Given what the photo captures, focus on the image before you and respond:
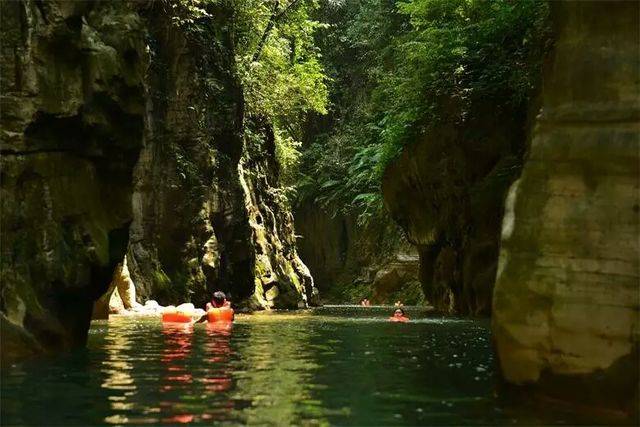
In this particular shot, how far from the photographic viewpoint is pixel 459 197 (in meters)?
25.9

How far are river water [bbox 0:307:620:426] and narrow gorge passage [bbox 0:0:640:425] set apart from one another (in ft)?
0.17

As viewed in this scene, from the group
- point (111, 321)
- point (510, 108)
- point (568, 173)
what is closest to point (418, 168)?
point (510, 108)

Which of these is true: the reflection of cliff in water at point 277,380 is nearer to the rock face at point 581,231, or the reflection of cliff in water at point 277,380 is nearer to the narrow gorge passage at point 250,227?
the narrow gorge passage at point 250,227

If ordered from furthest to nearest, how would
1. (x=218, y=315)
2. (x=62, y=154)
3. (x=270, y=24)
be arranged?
1. (x=270, y=24)
2. (x=218, y=315)
3. (x=62, y=154)

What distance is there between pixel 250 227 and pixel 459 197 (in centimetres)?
A: 965

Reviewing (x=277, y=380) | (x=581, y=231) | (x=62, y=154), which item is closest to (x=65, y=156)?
(x=62, y=154)

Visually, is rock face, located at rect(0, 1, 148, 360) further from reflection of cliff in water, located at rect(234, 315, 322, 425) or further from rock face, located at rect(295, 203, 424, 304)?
rock face, located at rect(295, 203, 424, 304)

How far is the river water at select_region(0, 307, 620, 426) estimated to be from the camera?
652cm

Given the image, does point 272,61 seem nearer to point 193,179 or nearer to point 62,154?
point 193,179

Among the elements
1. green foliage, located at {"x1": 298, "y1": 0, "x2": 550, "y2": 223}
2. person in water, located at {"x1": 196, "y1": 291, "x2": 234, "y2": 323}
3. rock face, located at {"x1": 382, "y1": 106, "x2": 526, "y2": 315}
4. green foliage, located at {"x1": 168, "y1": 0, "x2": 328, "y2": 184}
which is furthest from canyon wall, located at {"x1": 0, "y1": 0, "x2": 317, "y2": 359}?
green foliage, located at {"x1": 168, "y1": 0, "x2": 328, "y2": 184}

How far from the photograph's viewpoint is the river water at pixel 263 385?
Answer: 652 cm

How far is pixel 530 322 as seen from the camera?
24.2ft

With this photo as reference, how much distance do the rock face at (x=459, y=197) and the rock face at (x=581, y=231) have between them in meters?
14.2

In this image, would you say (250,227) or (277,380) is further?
(250,227)
